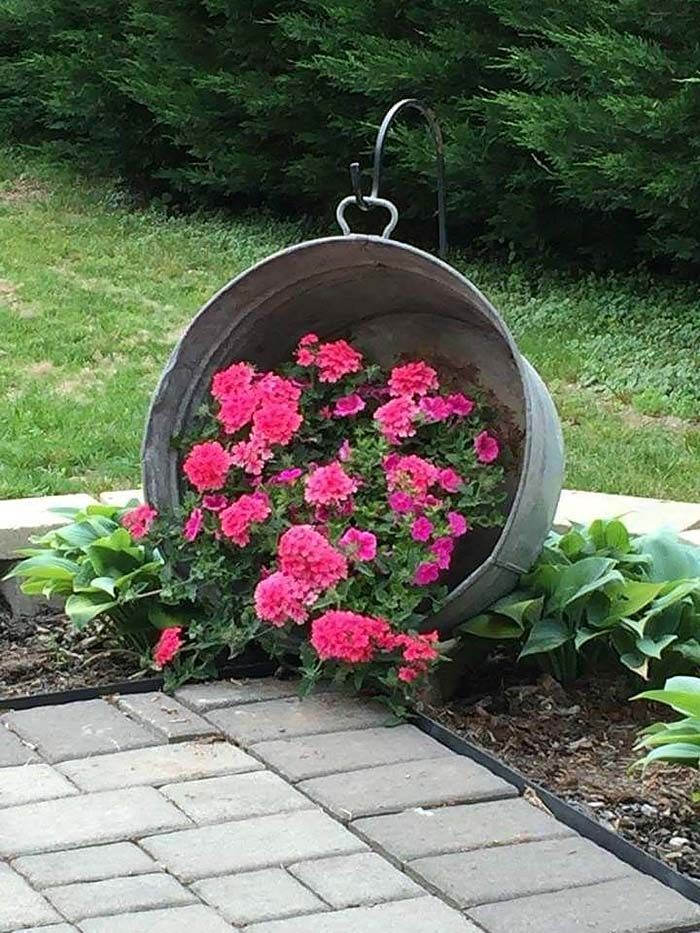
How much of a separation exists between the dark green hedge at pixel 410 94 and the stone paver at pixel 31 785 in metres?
5.02

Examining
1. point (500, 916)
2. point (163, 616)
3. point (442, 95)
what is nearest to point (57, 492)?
point (163, 616)

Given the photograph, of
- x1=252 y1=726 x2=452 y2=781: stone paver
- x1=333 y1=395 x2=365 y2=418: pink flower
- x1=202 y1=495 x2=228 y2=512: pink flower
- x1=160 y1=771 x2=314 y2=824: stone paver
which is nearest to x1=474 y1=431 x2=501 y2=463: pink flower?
x1=333 y1=395 x2=365 y2=418: pink flower

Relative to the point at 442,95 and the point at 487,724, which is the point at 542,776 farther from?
the point at 442,95

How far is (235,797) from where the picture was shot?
3076mm

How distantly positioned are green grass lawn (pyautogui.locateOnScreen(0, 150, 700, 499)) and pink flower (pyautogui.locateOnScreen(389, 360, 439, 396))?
1.81 metres

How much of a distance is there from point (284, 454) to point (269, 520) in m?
0.22

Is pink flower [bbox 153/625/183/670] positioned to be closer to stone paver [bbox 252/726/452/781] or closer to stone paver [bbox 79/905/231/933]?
stone paver [bbox 252/726/452/781]

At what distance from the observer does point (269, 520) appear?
148 inches

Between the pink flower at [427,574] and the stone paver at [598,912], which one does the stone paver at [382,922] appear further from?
the pink flower at [427,574]

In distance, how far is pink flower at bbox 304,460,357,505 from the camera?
3695 mm

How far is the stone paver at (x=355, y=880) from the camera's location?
2656 mm

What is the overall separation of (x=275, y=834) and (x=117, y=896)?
0.37 m

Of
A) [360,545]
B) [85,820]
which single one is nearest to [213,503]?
[360,545]

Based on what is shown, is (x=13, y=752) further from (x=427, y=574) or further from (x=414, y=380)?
(x=414, y=380)
